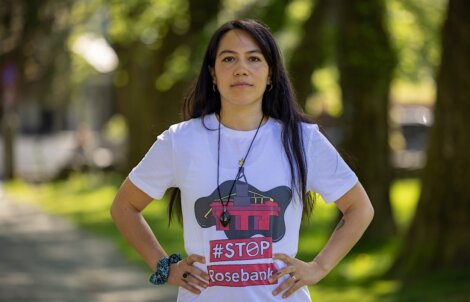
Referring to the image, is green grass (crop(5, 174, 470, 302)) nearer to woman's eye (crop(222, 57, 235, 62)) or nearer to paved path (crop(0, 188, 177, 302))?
paved path (crop(0, 188, 177, 302))

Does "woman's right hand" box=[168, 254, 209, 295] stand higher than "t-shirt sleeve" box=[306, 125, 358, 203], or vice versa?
"t-shirt sleeve" box=[306, 125, 358, 203]

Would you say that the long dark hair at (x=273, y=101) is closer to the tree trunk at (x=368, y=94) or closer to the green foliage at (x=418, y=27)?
the tree trunk at (x=368, y=94)

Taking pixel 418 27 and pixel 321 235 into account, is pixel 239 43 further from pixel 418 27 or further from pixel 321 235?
pixel 418 27

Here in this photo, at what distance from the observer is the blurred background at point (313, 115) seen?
11.4 m

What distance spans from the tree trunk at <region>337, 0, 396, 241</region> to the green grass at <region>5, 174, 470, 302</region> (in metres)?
0.64

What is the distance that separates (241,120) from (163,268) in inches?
22.2

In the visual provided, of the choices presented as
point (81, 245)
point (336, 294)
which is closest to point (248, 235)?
point (336, 294)

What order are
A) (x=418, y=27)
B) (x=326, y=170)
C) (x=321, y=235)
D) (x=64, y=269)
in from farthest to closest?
(x=418, y=27) < (x=321, y=235) < (x=64, y=269) < (x=326, y=170)

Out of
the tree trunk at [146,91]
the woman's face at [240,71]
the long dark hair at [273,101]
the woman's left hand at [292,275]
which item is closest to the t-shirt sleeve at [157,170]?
the long dark hair at [273,101]

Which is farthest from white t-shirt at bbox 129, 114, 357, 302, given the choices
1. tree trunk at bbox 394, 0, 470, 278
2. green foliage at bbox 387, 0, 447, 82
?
green foliage at bbox 387, 0, 447, 82

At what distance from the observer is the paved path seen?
11688 mm

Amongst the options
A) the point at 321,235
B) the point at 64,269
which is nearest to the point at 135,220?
the point at 64,269

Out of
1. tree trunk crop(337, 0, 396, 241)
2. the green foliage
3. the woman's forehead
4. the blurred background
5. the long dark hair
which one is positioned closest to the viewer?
the long dark hair

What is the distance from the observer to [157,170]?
399cm
